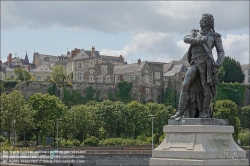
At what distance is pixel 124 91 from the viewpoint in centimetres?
10169

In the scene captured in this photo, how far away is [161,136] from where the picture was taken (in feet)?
248

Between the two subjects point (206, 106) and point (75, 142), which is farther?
point (75, 142)

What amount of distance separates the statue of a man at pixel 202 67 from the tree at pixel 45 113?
173ft

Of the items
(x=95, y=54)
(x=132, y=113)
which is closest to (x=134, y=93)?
(x=95, y=54)

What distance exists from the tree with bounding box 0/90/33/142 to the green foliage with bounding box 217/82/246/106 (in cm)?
4988

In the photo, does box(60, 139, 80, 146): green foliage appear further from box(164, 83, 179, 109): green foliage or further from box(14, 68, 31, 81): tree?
box(14, 68, 31, 81): tree

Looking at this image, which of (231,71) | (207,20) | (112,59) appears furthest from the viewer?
(112,59)

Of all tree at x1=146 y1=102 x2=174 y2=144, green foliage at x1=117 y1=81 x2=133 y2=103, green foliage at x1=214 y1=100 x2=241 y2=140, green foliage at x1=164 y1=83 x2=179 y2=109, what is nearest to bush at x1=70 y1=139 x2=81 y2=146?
tree at x1=146 y1=102 x2=174 y2=144

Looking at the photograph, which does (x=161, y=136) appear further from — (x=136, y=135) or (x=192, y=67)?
(x=192, y=67)

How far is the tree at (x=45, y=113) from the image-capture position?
67125mm

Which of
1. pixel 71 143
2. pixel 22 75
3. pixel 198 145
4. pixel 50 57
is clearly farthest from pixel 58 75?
pixel 198 145

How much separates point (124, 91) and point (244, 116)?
22.2 meters

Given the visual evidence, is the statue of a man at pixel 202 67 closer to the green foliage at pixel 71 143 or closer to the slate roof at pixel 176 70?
the green foliage at pixel 71 143

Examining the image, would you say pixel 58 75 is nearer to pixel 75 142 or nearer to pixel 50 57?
pixel 75 142
